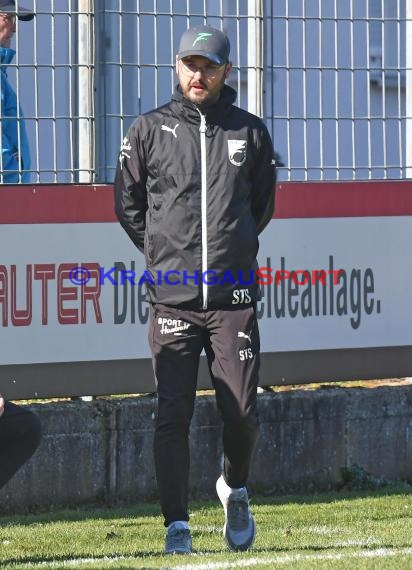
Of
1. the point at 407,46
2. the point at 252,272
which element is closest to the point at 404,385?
the point at 407,46

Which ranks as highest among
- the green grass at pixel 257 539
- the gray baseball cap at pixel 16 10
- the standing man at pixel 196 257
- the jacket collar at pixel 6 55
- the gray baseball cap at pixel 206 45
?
the gray baseball cap at pixel 16 10

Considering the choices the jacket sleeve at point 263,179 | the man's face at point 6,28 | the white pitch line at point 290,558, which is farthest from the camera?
the man's face at point 6,28

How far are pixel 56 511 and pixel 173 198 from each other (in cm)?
257

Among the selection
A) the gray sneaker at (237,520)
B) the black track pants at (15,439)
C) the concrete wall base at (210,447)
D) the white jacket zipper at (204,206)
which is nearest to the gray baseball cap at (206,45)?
the white jacket zipper at (204,206)

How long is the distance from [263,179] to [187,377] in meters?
0.93

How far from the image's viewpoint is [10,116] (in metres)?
8.52

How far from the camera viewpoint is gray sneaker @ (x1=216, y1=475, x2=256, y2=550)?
21.7 ft

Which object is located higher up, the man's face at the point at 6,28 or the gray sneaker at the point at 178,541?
the man's face at the point at 6,28

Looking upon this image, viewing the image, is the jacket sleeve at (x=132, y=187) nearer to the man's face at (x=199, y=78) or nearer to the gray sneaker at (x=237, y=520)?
the man's face at (x=199, y=78)

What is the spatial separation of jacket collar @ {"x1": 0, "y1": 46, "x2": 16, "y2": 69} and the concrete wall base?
1.86 m

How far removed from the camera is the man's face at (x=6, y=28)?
27.7 feet

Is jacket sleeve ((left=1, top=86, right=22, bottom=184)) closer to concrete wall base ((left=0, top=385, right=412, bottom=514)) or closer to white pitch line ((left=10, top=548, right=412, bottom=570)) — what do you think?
concrete wall base ((left=0, top=385, right=412, bottom=514))

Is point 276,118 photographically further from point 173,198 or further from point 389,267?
point 173,198

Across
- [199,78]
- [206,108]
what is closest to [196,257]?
[206,108]
